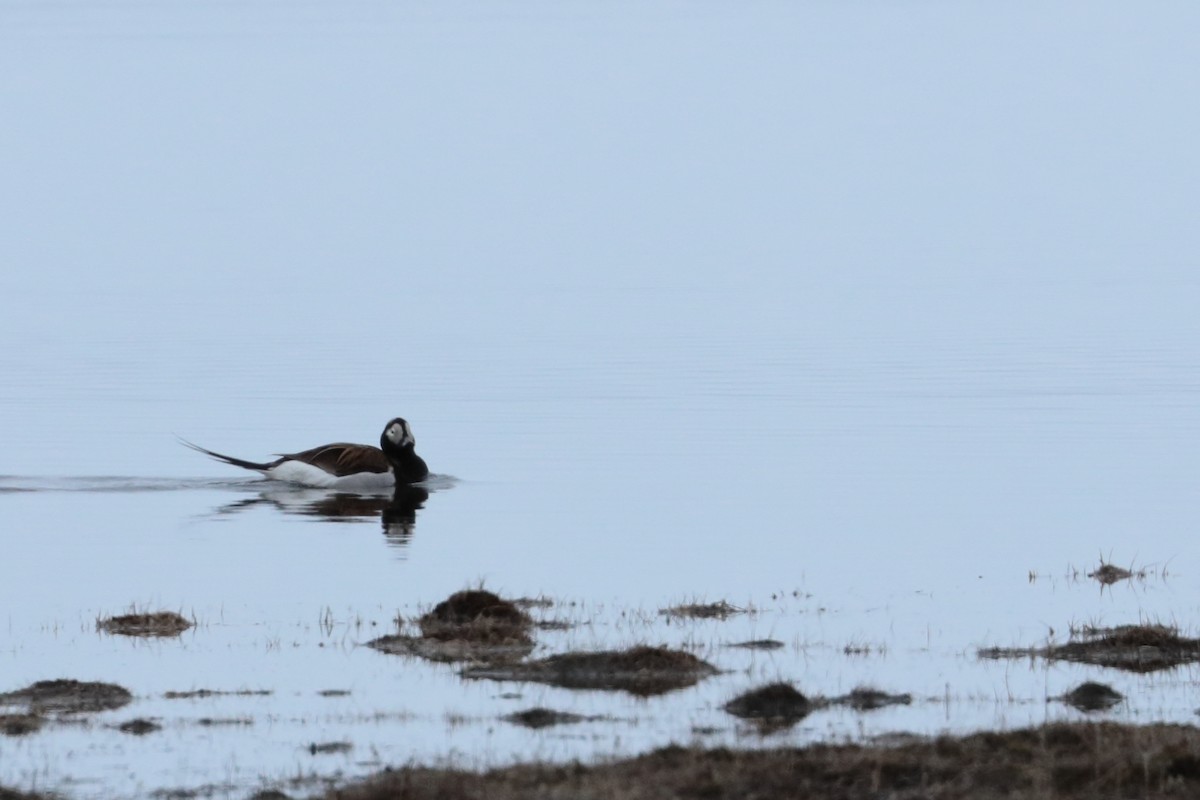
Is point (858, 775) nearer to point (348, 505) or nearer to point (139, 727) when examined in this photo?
point (139, 727)

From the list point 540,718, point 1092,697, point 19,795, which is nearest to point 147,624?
point 540,718

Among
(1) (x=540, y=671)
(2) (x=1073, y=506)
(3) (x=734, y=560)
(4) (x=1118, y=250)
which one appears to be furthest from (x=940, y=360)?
(4) (x=1118, y=250)

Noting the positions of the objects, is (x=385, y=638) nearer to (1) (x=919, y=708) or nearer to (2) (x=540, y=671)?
(2) (x=540, y=671)

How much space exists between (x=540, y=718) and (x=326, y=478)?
20411 mm

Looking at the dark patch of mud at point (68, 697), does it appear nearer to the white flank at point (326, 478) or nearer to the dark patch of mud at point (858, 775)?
the dark patch of mud at point (858, 775)

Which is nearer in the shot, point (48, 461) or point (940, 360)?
point (48, 461)

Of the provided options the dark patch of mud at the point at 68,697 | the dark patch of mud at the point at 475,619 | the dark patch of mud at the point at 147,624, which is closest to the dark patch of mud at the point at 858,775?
the dark patch of mud at the point at 68,697

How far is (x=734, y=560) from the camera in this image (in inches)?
976

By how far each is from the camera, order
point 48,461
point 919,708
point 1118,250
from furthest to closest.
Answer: point 1118,250 < point 48,461 < point 919,708

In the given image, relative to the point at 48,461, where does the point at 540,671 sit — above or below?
below

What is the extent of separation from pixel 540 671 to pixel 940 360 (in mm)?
50319

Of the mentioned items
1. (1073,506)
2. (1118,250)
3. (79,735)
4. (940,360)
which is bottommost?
(79,735)

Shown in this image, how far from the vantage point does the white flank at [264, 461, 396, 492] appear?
3384 cm

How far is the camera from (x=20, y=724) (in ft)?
45.1
